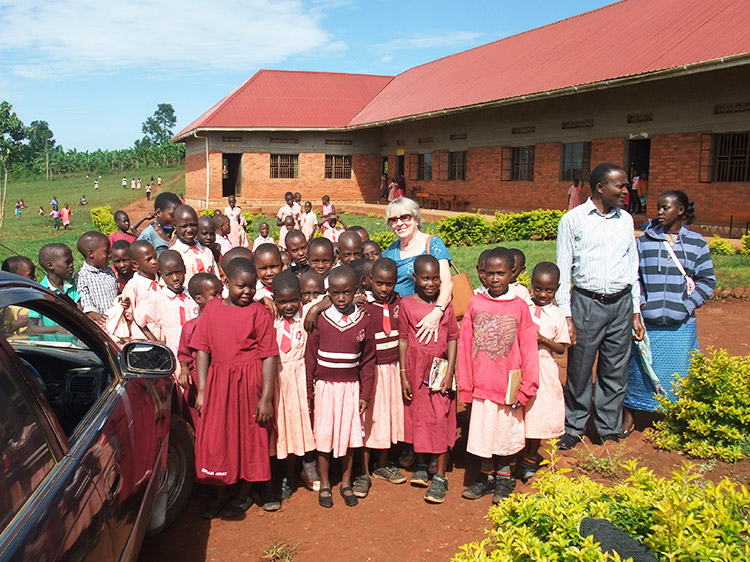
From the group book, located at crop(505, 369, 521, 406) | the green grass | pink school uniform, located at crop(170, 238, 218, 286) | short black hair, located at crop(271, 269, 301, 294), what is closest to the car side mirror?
short black hair, located at crop(271, 269, 301, 294)

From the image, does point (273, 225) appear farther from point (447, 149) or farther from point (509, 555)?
point (509, 555)

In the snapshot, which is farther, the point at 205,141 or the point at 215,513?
→ the point at 205,141

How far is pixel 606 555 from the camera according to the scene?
5.61ft

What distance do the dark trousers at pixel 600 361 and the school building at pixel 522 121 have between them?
9.60 m

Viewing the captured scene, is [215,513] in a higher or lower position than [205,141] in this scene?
lower

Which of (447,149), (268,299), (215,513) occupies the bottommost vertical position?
(215,513)

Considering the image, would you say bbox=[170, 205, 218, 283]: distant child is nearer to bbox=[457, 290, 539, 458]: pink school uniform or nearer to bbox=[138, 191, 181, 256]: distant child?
bbox=[138, 191, 181, 256]: distant child

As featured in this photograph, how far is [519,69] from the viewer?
20.1 metres

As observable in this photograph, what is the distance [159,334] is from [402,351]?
1.74m

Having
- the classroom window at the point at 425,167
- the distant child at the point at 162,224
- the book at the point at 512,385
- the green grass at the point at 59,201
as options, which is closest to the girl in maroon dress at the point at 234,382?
the book at the point at 512,385

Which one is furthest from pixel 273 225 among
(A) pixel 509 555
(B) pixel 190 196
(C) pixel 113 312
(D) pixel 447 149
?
(A) pixel 509 555

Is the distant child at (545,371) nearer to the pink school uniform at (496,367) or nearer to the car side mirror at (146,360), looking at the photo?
the pink school uniform at (496,367)

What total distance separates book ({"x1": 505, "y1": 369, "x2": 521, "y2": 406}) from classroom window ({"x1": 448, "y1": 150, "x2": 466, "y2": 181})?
19.6 m

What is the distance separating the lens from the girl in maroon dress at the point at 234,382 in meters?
3.61
